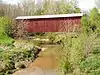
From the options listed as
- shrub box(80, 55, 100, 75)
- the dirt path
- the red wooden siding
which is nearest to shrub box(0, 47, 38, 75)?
the dirt path

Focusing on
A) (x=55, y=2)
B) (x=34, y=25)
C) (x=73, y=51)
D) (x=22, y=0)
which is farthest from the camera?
(x=22, y=0)

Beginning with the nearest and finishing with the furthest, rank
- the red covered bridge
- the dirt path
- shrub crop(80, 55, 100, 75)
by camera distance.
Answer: shrub crop(80, 55, 100, 75) → the dirt path → the red covered bridge

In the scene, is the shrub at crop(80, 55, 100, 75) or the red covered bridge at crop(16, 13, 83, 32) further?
the red covered bridge at crop(16, 13, 83, 32)

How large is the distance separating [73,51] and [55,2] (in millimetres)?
32756

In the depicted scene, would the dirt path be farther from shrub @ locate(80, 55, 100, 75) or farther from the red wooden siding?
the red wooden siding

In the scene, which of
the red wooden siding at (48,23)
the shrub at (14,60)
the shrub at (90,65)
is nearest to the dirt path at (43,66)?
the shrub at (14,60)

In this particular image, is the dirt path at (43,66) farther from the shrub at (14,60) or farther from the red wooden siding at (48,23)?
the red wooden siding at (48,23)

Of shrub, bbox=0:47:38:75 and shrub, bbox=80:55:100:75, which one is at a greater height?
shrub, bbox=80:55:100:75

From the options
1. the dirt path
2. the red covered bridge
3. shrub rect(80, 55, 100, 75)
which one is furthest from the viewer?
the red covered bridge

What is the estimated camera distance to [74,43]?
1107 cm

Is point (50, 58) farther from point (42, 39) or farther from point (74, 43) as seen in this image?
point (42, 39)

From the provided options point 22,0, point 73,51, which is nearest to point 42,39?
point 73,51

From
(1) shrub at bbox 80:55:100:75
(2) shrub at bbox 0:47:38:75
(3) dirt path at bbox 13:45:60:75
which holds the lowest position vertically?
(3) dirt path at bbox 13:45:60:75

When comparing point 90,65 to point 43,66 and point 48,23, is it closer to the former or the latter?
point 43,66
